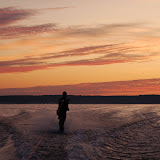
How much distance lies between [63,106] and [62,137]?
280 cm

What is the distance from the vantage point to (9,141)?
624 inches

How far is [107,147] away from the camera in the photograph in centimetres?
1381

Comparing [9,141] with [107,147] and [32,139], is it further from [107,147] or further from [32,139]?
[107,147]

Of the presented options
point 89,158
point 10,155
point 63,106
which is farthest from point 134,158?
point 63,106

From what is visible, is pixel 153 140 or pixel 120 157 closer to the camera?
pixel 120 157

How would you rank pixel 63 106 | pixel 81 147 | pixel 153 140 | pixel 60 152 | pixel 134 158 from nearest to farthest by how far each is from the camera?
pixel 134 158 < pixel 60 152 < pixel 81 147 < pixel 153 140 < pixel 63 106

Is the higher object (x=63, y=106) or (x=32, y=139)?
(x=63, y=106)

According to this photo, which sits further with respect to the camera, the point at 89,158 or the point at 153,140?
the point at 153,140

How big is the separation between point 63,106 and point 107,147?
5.89 metres

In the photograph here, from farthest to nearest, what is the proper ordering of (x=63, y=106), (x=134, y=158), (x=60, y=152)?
(x=63, y=106) < (x=60, y=152) < (x=134, y=158)

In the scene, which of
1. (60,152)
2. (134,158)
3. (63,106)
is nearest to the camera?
(134,158)

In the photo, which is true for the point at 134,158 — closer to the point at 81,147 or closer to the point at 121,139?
the point at 81,147

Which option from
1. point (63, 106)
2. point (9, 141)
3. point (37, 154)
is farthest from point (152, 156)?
point (63, 106)

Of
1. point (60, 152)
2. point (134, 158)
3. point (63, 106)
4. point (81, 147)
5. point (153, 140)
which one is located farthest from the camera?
point (63, 106)
